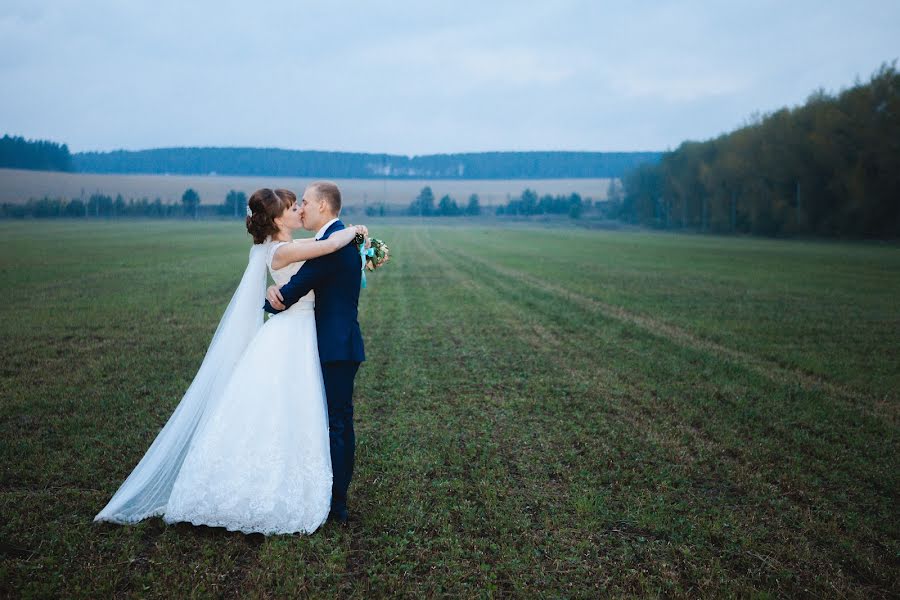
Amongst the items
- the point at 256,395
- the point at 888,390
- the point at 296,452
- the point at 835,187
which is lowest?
the point at 888,390

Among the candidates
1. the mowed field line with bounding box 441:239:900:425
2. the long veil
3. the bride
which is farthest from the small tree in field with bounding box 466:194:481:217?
the bride

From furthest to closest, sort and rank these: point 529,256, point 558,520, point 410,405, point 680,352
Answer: point 529,256 < point 680,352 < point 410,405 < point 558,520

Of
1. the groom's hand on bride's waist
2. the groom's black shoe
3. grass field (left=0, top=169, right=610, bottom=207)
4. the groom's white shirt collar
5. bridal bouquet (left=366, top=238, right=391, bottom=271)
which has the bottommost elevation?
the groom's black shoe

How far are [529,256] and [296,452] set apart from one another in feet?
106

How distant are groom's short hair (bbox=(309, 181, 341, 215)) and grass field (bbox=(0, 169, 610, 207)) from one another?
6674cm

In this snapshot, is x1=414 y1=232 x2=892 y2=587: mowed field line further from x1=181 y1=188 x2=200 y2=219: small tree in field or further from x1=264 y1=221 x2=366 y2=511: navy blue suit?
x1=181 y1=188 x2=200 y2=219: small tree in field

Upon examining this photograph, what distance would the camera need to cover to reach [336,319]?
4.40 metres

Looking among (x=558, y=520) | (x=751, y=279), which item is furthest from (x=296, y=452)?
(x=751, y=279)

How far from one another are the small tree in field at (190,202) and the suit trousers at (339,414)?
13379 centimetres

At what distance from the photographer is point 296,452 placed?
171 inches

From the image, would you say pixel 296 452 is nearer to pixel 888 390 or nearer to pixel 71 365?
pixel 71 365

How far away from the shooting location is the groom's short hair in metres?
4.42

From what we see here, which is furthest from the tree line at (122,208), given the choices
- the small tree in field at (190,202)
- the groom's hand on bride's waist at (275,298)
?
the groom's hand on bride's waist at (275,298)

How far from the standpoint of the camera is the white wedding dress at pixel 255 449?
4230mm
